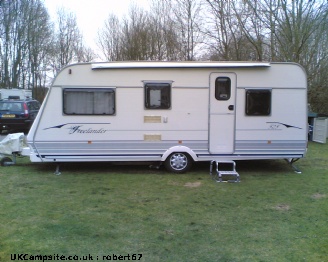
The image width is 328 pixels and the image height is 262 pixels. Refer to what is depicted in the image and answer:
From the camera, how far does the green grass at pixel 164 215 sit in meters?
3.76

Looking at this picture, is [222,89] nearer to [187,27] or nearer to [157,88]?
[157,88]

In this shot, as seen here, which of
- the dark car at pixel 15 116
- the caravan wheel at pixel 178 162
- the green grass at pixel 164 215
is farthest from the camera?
the dark car at pixel 15 116

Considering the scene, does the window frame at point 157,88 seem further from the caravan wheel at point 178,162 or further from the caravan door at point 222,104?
the caravan wheel at point 178,162

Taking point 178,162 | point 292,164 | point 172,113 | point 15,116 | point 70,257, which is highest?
point 172,113

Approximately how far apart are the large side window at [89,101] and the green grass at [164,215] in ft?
4.83

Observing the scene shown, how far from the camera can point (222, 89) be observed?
24.3 ft

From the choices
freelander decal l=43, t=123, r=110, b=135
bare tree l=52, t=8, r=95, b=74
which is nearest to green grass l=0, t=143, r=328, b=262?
freelander decal l=43, t=123, r=110, b=135

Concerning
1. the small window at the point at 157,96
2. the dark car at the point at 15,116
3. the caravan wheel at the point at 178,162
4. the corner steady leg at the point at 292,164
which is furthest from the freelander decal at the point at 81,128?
the dark car at the point at 15,116

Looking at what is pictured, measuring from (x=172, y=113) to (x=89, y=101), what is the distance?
1.89 m

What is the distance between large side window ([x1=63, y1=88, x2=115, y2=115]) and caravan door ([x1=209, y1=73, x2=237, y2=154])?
228 centimetres

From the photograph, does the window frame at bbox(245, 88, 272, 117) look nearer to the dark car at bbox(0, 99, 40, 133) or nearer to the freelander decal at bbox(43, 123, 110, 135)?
the freelander decal at bbox(43, 123, 110, 135)

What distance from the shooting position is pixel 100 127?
727 centimetres

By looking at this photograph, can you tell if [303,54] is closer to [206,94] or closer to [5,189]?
[206,94]

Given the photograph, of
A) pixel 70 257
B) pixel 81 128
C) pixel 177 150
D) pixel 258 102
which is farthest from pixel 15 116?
pixel 70 257
